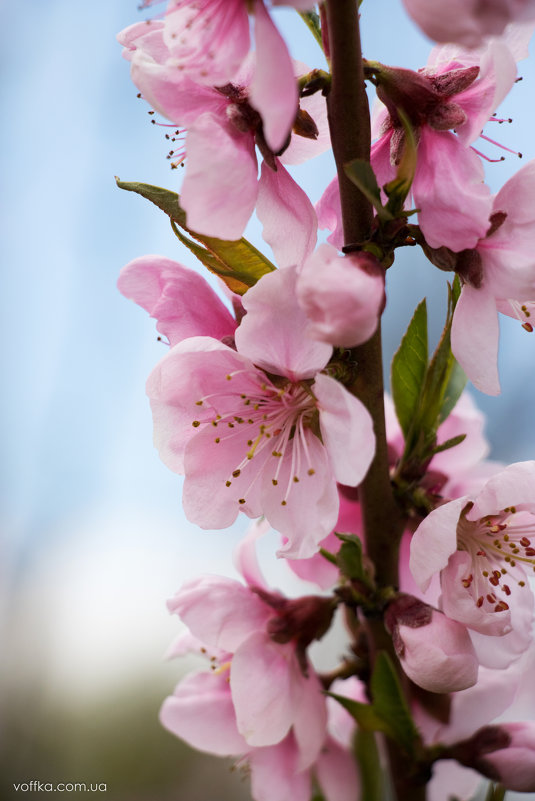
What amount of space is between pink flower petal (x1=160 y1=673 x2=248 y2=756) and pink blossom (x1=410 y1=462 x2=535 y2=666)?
286 millimetres

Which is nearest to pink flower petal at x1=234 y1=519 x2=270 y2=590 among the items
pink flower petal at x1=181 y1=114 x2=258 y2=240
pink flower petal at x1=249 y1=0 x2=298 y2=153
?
pink flower petal at x1=181 y1=114 x2=258 y2=240

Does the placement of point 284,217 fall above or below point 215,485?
above

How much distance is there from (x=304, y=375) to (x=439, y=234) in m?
0.16

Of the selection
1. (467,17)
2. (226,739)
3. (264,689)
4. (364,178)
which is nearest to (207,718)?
(226,739)

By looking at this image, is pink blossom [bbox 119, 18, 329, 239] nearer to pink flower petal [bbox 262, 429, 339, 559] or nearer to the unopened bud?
pink flower petal [bbox 262, 429, 339, 559]

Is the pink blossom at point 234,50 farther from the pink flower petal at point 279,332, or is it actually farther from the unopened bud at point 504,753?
the unopened bud at point 504,753

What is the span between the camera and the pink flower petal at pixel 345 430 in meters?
0.61

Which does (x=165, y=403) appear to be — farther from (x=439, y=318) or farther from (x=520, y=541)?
(x=439, y=318)

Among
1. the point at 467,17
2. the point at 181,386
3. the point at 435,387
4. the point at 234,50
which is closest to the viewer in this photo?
the point at 467,17

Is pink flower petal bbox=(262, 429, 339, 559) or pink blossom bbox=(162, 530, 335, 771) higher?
pink flower petal bbox=(262, 429, 339, 559)

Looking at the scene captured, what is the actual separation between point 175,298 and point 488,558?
0.39 metres

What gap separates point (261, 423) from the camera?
781mm

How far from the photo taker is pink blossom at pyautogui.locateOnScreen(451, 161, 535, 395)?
27.3 inches

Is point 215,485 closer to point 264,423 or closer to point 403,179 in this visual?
point 264,423
